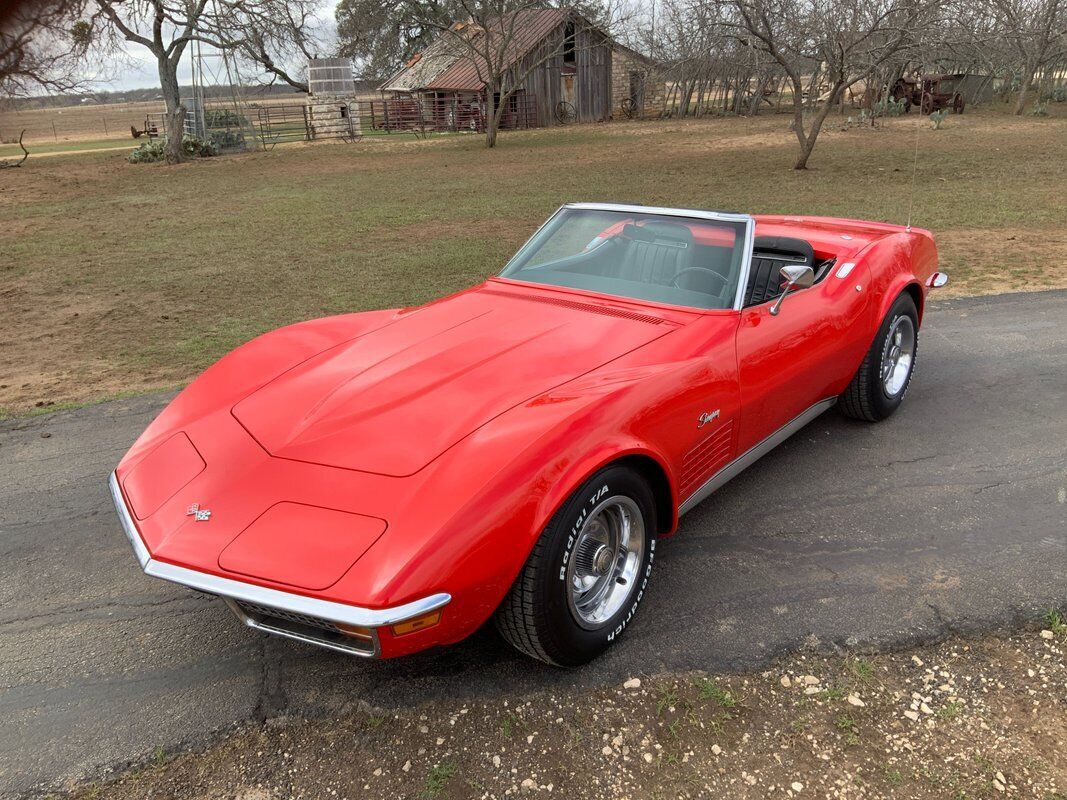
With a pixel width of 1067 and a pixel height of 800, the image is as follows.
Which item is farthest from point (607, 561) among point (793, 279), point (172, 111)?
point (172, 111)

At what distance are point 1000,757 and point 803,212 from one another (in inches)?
441

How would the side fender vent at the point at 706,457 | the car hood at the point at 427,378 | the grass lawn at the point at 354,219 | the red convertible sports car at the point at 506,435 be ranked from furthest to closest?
the grass lawn at the point at 354,219 < the side fender vent at the point at 706,457 < the car hood at the point at 427,378 < the red convertible sports car at the point at 506,435

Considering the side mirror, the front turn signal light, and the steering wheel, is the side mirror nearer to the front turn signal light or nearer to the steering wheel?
the steering wheel

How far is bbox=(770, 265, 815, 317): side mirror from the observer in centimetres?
347

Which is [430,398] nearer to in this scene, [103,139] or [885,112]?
[885,112]

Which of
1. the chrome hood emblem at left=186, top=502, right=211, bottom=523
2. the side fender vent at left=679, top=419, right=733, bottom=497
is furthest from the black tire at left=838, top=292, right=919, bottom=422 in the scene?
the chrome hood emblem at left=186, top=502, right=211, bottom=523

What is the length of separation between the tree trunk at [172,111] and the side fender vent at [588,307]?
26.3 metres

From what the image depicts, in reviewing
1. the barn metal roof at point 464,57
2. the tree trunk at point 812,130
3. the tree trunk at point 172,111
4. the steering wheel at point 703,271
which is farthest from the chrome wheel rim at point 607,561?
the barn metal roof at point 464,57

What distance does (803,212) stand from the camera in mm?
12328

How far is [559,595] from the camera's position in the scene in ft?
7.91

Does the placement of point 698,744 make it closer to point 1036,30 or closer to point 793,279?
point 793,279

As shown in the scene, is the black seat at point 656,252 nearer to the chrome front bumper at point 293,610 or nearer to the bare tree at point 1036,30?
the chrome front bumper at point 293,610

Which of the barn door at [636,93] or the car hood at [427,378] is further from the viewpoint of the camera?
the barn door at [636,93]

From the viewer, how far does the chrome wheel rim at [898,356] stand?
14.5ft
